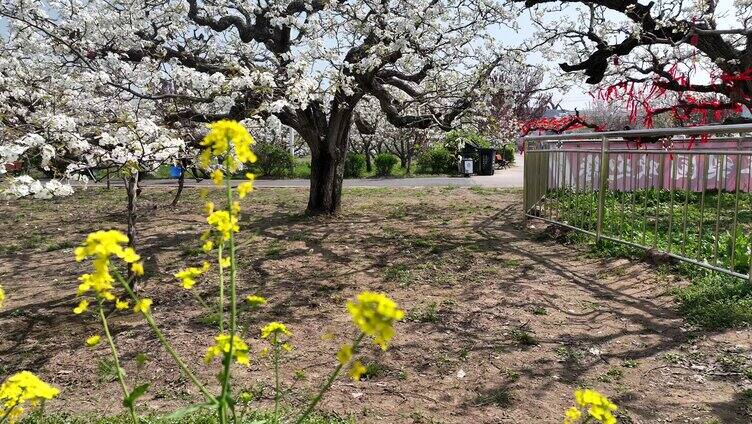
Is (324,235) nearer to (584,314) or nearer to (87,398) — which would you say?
(584,314)

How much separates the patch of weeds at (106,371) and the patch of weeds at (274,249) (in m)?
2.86

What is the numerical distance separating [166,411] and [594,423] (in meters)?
2.22

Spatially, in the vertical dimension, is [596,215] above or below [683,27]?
below

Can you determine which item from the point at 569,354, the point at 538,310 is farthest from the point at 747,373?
the point at 538,310

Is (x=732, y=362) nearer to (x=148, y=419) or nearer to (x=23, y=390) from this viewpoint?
(x=148, y=419)

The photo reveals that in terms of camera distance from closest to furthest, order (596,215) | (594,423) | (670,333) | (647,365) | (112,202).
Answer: (594,423)
(647,365)
(670,333)
(596,215)
(112,202)

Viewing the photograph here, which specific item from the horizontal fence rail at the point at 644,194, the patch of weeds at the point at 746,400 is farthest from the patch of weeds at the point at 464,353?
the horizontal fence rail at the point at 644,194

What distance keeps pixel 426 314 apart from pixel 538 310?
907 millimetres

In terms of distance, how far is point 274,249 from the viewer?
666cm

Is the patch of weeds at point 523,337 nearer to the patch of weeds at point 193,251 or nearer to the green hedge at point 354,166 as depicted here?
the patch of weeds at point 193,251

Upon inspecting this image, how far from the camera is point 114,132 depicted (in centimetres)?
462

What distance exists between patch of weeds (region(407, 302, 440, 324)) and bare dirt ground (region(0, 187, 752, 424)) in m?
0.04

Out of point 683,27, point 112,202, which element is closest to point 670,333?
point 683,27

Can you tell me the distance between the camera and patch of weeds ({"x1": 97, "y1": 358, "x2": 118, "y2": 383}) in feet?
10.8
